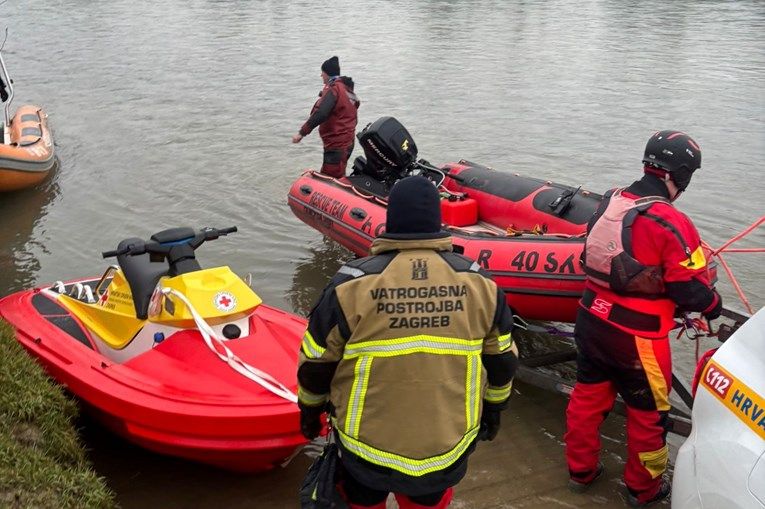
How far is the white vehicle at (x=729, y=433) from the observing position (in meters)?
2.38

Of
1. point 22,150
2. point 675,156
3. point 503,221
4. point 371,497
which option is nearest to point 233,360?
point 371,497

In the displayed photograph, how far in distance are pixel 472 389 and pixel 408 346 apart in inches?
11.2

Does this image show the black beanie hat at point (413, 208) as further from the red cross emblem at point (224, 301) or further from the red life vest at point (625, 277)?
the red cross emblem at point (224, 301)

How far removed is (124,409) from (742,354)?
2614 mm

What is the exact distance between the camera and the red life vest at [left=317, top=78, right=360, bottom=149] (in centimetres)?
743

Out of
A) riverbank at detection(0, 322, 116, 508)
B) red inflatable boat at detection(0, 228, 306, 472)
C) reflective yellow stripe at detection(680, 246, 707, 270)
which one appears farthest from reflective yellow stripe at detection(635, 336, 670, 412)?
riverbank at detection(0, 322, 116, 508)

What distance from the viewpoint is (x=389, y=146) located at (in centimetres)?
619

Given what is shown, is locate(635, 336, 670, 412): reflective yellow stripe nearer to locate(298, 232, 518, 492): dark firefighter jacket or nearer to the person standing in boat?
locate(298, 232, 518, 492): dark firefighter jacket

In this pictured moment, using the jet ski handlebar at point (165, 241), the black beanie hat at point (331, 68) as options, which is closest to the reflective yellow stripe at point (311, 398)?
the jet ski handlebar at point (165, 241)

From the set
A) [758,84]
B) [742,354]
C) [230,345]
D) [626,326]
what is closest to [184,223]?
[230,345]

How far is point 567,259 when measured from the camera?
4.61 m

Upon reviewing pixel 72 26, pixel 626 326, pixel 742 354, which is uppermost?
pixel 742 354

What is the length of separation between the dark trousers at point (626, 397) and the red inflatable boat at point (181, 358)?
4.60ft

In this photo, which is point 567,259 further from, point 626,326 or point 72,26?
point 72,26
